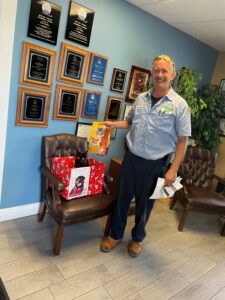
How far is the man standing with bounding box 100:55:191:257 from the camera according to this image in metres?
1.80

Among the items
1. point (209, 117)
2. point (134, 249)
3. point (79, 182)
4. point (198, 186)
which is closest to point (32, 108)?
point (79, 182)

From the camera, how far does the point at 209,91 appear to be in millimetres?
3285

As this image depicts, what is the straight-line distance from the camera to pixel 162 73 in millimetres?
1770

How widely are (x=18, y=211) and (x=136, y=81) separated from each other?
1.90m

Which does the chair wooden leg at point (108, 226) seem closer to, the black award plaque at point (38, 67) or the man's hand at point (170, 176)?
the man's hand at point (170, 176)

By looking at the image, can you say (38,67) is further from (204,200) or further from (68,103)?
(204,200)

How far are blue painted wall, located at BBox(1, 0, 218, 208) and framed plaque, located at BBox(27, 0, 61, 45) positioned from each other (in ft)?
0.12

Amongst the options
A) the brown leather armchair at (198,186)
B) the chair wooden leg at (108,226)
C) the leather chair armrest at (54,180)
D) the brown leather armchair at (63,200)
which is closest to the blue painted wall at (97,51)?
the brown leather armchair at (63,200)

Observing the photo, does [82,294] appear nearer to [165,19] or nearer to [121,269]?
[121,269]

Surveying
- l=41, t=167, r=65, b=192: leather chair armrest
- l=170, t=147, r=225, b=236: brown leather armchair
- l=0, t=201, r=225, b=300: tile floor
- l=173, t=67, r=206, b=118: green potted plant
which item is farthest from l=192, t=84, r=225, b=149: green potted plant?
l=41, t=167, r=65, b=192: leather chair armrest

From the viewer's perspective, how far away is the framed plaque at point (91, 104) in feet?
8.00

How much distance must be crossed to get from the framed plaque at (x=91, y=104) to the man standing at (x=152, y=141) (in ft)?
1.59

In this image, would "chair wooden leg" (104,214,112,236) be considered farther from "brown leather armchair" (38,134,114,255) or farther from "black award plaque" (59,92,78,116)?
"black award plaque" (59,92,78,116)

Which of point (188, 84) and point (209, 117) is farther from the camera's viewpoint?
point (209, 117)
